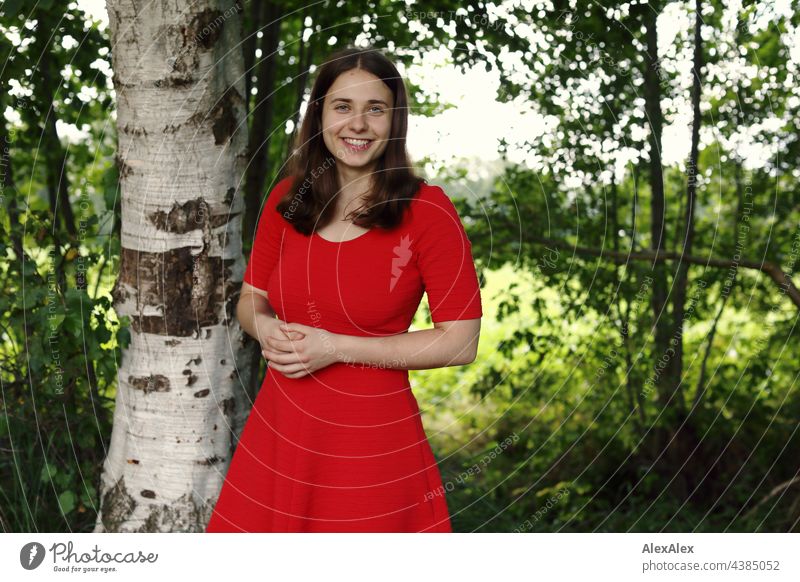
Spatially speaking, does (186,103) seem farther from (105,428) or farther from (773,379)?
(773,379)

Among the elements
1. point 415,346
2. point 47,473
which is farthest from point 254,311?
point 47,473

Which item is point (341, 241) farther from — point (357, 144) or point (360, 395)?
point (360, 395)

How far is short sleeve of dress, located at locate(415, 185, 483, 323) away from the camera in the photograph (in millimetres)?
2143

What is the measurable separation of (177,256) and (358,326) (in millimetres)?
729

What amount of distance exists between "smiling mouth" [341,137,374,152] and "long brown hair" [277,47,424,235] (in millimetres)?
61

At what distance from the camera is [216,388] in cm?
274

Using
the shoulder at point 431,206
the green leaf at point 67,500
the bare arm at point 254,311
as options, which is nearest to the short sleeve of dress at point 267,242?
the bare arm at point 254,311

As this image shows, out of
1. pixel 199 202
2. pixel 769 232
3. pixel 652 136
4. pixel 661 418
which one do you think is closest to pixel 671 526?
pixel 661 418

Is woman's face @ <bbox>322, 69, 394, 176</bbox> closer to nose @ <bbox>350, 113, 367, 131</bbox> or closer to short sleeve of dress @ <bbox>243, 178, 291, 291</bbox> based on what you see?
nose @ <bbox>350, 113, 367, 131</bbox>

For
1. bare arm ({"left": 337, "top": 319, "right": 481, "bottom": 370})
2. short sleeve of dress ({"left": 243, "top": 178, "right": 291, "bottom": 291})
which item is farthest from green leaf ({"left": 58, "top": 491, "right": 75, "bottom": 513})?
bare arm ({"left": 337, "top": 319, "right": 481, "bottom": 370})

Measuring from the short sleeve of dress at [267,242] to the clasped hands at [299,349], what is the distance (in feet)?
0.78

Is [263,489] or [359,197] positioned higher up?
[359,197]

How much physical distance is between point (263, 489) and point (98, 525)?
2.70 ft

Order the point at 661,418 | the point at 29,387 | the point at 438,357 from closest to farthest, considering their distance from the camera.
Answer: the point at 438,357, the point at 29,387, the point at 661,418
